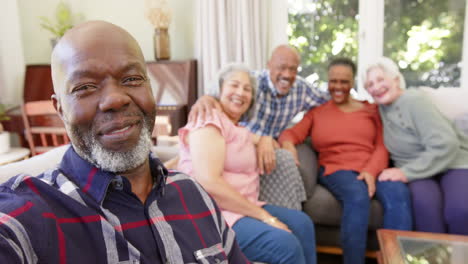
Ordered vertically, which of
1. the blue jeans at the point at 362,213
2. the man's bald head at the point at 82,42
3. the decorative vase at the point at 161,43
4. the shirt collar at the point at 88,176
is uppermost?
the decorative vase at the point at 161,43

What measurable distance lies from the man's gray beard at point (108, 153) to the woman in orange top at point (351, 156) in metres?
1.41

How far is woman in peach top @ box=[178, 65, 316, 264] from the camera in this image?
4.66ft

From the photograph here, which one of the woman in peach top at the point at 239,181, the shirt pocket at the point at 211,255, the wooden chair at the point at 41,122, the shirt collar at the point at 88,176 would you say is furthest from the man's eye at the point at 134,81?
the wooden chair at the point at 41,122

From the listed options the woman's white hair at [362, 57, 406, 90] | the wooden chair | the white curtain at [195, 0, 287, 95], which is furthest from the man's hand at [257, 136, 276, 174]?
the white curtain at [195, 0, 287, 95]

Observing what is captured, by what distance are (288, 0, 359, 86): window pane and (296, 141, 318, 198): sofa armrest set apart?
1325mm

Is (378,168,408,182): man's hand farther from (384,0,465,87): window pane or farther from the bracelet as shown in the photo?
(384,0,465,87): window pane

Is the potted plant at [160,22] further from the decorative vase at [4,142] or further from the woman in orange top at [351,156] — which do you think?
the woman in orange top at [351,156]

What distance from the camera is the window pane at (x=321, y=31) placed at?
3.32 m

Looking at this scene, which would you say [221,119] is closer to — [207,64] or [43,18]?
[207,64]

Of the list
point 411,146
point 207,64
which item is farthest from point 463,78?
point 207,64

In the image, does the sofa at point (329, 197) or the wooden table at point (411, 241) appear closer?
the wooden table at point (411, 241)

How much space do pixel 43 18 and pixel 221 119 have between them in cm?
261

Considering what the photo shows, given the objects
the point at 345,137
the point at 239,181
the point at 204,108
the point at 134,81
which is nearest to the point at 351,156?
the point at 345,137

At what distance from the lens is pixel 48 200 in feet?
2.27
